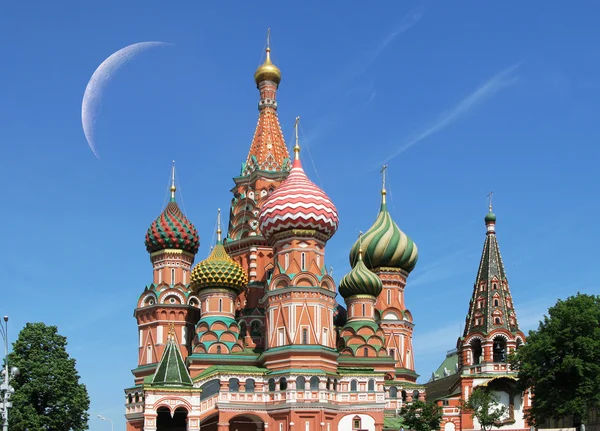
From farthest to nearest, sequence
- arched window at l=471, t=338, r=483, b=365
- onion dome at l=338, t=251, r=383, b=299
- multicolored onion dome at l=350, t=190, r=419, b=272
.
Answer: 1. multicolored onion dome at l=350, t=190, r=419, b=272
2. onion dome at l=338, t=251, r=383, b=299
3. arched window at l=471, t=338, r=483, b=365

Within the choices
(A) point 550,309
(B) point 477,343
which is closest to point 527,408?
(B) point 477,343

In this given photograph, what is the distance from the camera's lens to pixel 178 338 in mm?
53281

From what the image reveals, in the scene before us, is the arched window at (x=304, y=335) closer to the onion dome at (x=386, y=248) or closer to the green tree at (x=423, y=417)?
the green tree at (x=423, y=417)

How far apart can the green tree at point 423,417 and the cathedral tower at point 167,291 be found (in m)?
13.4

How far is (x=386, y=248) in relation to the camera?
57.3 m

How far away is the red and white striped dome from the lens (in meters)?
48.7

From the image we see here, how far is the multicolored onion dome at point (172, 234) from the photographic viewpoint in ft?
180

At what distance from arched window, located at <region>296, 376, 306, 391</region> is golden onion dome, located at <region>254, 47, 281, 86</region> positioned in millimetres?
22317

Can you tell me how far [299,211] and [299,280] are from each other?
3578mm

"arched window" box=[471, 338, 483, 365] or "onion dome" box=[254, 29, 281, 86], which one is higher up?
"onion dome" box=[254, 29, 281, 86]

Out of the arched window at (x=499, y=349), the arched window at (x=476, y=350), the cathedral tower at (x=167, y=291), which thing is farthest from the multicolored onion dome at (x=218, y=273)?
the arched window at (x=499, y=349)

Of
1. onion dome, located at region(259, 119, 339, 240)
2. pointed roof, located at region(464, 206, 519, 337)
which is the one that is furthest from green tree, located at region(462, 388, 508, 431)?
onion dome, located at region(259, 119, 339, 240)

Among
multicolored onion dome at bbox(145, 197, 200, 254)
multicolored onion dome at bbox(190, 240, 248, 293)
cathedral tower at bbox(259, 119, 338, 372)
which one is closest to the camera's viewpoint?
cathedral tower at bbox(259, 119, 338, 372)

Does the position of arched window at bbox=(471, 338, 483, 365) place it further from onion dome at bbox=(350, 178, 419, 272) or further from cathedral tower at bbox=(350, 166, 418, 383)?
onion dome at bbox=(350, 178, 419, 272)
